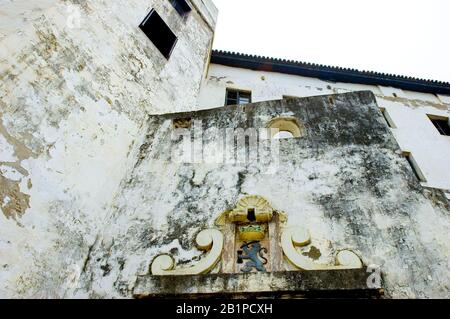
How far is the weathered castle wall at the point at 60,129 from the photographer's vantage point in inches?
129

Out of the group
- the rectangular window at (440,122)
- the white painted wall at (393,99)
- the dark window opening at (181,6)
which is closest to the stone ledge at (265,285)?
the white painted wall at (393,99)

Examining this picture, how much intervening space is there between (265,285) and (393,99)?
10.3 meters

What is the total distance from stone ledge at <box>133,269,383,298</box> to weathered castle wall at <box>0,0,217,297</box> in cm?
112

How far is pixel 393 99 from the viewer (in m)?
11.1

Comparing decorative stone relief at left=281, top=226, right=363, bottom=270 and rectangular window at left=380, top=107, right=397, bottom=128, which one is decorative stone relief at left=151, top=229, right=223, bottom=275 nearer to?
decorative stone relief at left=281, top=226, right=363, bottom=270

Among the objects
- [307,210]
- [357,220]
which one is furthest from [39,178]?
[357,220]

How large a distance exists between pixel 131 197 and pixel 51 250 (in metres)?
1.24

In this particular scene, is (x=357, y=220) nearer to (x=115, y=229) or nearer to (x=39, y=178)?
(x=115, y=229)

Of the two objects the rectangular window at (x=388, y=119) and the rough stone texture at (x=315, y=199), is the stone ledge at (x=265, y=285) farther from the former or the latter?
the rectangular window at (x=388, y=119)

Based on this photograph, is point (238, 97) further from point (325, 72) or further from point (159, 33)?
point (159, 33)

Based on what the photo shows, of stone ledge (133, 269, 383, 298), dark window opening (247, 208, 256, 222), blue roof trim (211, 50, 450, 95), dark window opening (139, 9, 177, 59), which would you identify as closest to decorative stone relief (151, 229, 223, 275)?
stone ledge (133, 269, 383, 298)

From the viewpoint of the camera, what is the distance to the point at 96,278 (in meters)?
3.61

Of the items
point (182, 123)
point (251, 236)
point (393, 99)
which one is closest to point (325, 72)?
point (393, 99)

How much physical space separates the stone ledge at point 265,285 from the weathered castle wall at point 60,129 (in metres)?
1.12
